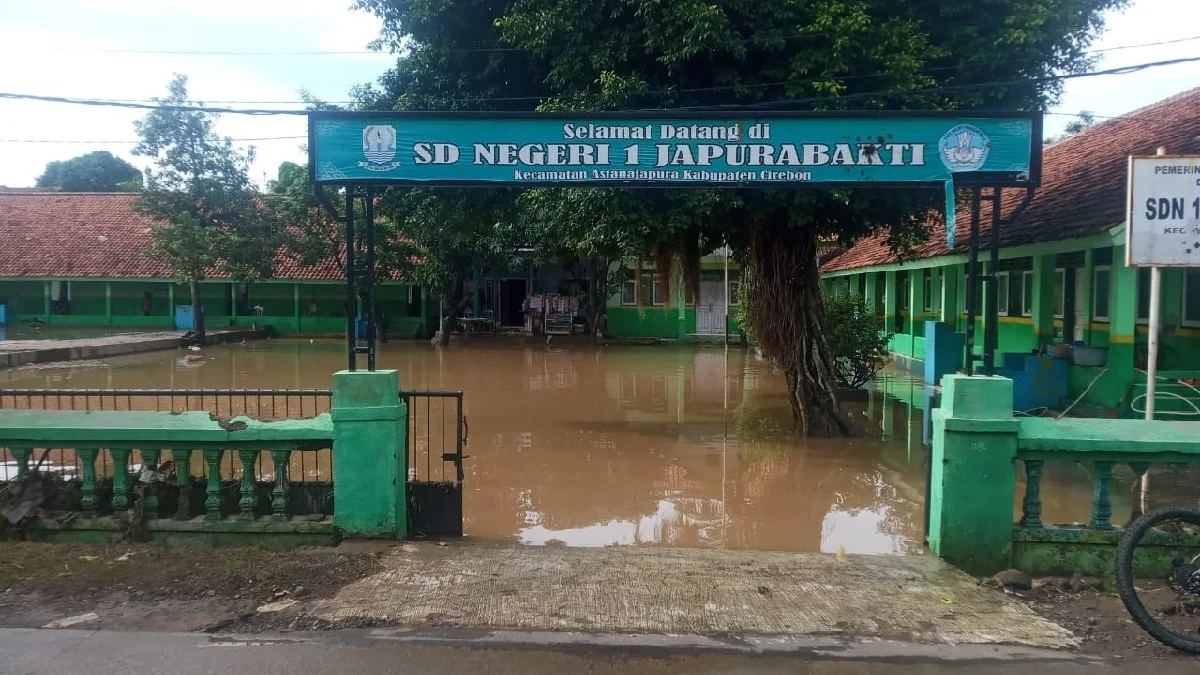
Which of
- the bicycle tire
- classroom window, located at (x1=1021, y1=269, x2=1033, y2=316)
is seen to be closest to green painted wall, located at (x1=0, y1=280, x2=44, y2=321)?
classroom window, located at (x1=1021, y1=269, x2=1033, y2=316)

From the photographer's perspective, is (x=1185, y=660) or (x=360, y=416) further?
(x=360, y=416)

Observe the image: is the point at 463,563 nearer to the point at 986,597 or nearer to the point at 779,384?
the point at 986,597

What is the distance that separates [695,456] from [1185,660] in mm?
6302

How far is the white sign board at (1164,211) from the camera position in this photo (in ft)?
17.6

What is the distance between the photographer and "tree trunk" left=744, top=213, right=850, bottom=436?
36.5ft

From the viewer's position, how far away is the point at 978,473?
A: 4.98 metres

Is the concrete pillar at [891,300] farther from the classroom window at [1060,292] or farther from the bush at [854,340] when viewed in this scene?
the classroom window at [1060,292]

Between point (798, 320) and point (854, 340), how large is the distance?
2991mm

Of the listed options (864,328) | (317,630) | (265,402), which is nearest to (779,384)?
(864,328)

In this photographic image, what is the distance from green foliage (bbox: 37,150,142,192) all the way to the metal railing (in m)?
50.4

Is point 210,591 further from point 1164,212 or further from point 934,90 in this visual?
point 934,90

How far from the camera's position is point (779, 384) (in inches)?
656

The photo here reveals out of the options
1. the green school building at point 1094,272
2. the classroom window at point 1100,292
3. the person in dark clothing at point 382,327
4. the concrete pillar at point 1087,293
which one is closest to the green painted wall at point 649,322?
the person in dark clothing at point 382,327

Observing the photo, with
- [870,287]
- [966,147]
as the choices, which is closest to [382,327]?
[870,287]
